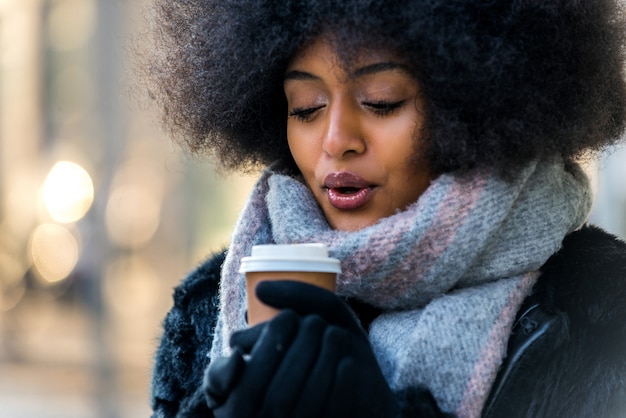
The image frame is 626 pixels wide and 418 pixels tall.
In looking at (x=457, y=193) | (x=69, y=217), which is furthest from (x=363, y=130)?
(x=69, y=217)

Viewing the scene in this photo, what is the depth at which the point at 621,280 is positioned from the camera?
7.34ft

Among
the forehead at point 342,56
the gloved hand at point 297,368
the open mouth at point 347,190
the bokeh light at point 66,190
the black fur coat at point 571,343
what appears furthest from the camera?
the bokeh light at point 66,190

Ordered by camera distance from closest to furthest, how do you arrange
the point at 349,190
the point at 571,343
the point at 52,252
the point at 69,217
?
the point at 571,343
the point at 349,190
the point at 69,217
the point at 52,252

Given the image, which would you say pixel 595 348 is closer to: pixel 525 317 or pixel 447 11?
pixel 525 317

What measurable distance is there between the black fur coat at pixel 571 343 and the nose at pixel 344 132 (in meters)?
0.44

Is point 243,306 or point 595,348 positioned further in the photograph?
point 243,306

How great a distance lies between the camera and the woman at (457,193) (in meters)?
2.10

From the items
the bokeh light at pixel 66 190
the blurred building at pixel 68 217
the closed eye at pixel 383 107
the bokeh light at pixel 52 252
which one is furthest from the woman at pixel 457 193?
the bokeh light at pixel 52 252

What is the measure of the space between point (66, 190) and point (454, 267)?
9.26 m

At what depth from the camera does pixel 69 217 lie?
1045cm

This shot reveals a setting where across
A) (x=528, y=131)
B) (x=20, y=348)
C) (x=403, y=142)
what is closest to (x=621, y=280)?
(x=528, y=131)

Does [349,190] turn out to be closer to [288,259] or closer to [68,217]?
[288,259]

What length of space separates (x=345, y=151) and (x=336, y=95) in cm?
13

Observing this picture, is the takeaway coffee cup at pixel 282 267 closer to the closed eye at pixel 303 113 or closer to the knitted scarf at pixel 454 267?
the knitted scarf at pixel 454 267
